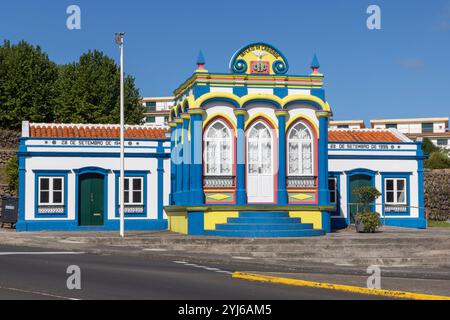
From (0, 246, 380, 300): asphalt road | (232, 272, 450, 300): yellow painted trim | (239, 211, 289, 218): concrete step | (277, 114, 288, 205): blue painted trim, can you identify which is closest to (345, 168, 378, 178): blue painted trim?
(277, 114, 288, 205): blue painted trim

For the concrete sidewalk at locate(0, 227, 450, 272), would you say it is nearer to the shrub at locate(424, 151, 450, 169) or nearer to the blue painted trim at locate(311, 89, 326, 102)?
the blue painted trim at locate(311, 89, 326, 102)

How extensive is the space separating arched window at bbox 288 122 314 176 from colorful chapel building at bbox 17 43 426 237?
0.12ft

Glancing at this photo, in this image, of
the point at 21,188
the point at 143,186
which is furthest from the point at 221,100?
the point at 21,188

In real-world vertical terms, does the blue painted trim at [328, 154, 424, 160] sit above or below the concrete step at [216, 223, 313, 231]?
above

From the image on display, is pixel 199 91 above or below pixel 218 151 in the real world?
above

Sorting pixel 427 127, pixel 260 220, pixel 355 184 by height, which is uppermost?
pixel 427 127

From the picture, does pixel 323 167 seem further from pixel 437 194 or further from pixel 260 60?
pixel 437 194

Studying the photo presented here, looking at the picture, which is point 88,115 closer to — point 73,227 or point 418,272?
point 73,227

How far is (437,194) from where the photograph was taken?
152 feet

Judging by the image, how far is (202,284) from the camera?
13.6 metres

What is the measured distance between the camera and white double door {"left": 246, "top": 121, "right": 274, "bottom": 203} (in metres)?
26.9

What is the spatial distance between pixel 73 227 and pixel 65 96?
75.7 feet

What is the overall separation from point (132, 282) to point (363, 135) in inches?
906
